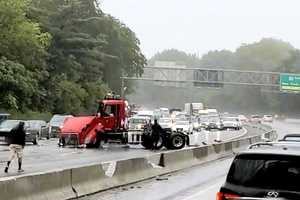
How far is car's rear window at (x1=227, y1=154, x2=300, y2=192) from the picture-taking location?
7789 millimetres

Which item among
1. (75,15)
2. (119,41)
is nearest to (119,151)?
(75,15)

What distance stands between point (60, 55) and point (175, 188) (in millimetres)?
59657

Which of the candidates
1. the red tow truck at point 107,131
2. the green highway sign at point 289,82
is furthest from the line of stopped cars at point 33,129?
the green highway sign at point 289,82

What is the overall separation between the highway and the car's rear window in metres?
8.61

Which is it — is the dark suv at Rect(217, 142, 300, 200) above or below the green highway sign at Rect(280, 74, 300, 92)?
below

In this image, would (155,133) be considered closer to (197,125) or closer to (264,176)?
(264,176)

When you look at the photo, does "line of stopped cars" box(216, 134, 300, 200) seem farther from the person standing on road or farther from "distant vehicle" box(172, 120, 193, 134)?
"distant vehicle" box(172, 120, 193, 134)

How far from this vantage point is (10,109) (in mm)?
59969

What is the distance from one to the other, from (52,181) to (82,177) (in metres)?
1.97

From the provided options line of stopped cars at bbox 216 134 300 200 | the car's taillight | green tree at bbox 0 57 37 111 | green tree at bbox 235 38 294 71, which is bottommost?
the car's taillight

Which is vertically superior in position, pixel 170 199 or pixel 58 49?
pixel 58 49

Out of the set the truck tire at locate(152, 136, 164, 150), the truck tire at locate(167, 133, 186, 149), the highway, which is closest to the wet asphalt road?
the truck tire at locate(152, 136, 164, 150)

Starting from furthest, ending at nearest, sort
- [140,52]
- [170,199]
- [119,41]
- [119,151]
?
[140,52]
[119,41]
[119,151]
[170,199]

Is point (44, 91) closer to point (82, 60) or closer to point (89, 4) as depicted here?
point (82, 60)
